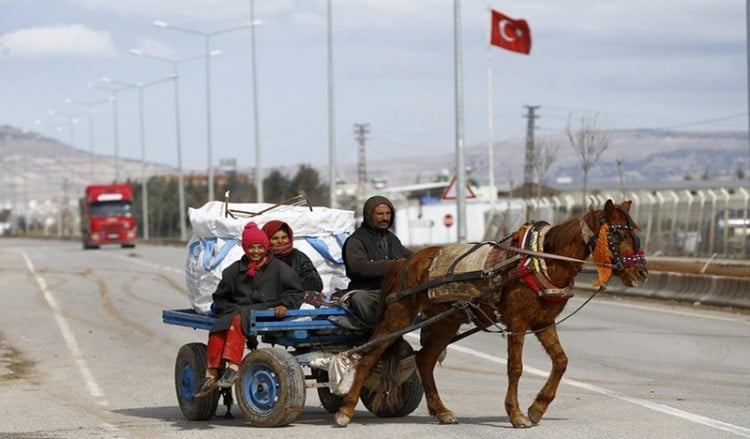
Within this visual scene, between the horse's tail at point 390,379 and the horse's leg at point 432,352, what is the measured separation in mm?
166

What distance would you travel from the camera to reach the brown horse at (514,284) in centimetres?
1052

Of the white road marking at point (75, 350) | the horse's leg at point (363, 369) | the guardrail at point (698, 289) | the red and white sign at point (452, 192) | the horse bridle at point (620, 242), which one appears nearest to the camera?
the horse bridle at point (620, 242)

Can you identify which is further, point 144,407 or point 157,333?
point 157,333

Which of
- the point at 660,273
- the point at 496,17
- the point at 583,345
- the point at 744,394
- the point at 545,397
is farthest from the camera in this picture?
the point at 496,17

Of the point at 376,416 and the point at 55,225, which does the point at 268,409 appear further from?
the point at 55,225

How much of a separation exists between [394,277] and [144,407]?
11.6ft

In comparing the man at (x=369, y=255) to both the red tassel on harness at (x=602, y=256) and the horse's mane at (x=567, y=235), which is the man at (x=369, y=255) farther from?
the red tassel on harness at (x=602, y=256)

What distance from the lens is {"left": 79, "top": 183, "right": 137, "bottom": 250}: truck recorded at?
2943 inches

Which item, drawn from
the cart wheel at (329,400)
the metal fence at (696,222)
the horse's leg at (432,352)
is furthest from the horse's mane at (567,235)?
the metal fence at (696,222)

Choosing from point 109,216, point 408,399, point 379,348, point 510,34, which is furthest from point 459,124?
point 109,216

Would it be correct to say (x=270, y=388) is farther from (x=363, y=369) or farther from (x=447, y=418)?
(x=447, y=418)

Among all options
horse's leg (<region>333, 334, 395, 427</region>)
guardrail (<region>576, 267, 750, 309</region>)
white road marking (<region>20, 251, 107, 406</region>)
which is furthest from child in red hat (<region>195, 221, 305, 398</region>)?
guardrail (<region>576, 267, 750, 309</region>)

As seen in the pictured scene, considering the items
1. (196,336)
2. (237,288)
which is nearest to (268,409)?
(237,288)

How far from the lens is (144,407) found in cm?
1384
